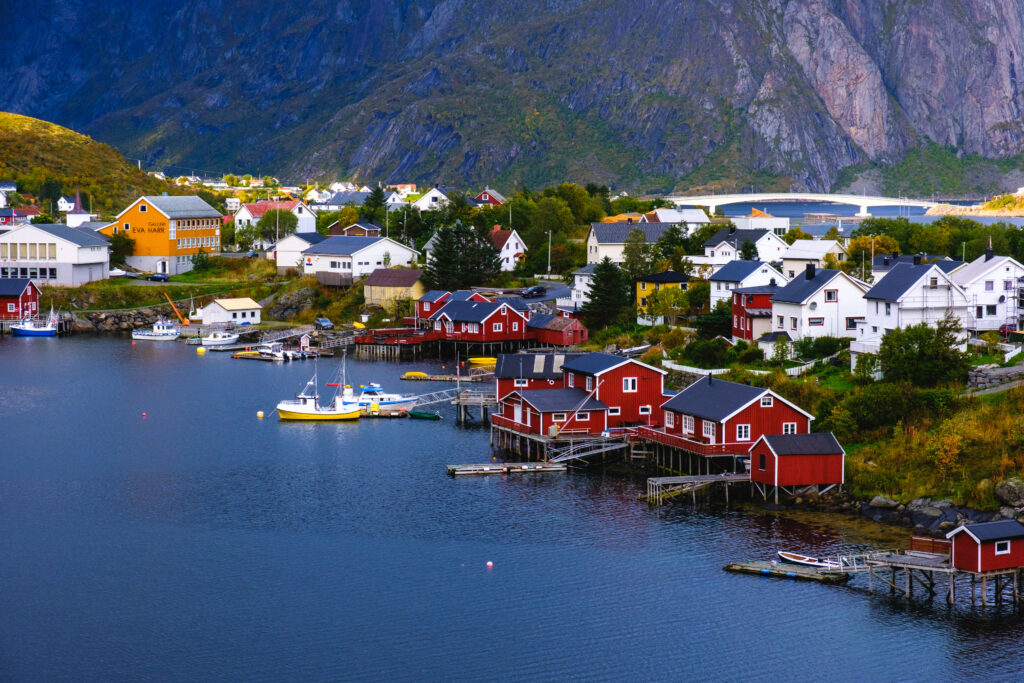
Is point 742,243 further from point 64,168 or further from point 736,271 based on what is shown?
point 64,168

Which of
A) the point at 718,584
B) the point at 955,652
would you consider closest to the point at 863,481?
the point at 718,584

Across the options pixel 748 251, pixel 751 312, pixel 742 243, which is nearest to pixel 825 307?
pixel 751 312

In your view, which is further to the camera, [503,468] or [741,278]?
[741,278]

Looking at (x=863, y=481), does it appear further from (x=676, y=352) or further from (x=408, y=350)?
(x=408, y=350)

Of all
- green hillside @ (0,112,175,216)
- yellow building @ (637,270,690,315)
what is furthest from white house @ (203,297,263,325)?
green hillside @ (0,112,175,216)

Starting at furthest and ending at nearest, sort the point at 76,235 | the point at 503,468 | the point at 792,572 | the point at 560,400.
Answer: the point at 76,235, the point at 560,400, the point at 503,468, the point at 792,572

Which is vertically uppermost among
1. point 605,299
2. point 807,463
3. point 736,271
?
point 736,271

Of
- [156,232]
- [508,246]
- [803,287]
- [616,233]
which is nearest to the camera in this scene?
[803,287]

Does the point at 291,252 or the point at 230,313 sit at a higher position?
the point at 291,252
